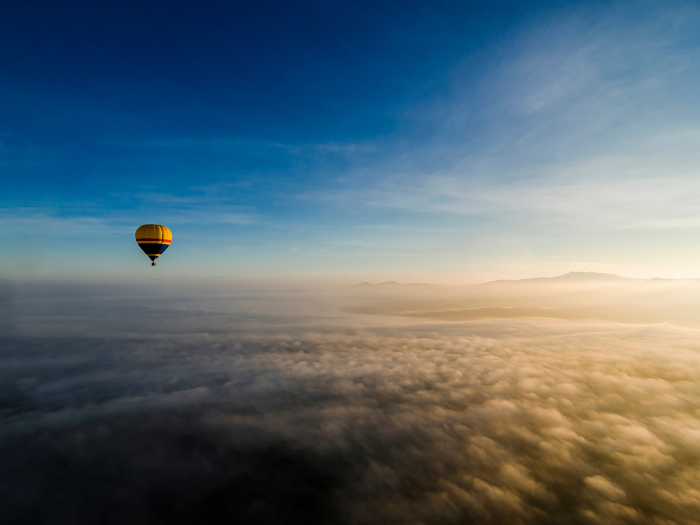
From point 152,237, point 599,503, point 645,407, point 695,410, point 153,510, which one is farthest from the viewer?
point 645,407

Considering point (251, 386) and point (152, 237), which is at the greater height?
point (152, 237)

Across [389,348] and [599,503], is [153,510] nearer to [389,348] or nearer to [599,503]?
[599,503]

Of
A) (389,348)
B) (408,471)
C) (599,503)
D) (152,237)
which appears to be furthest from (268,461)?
(389,348)

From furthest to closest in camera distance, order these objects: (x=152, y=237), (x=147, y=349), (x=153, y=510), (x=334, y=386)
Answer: (x=147, y=349), (x=334, y=386), (x=153, y=510), (x=152, y=237)

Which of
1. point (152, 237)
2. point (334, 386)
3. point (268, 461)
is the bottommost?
point (268, 461)
